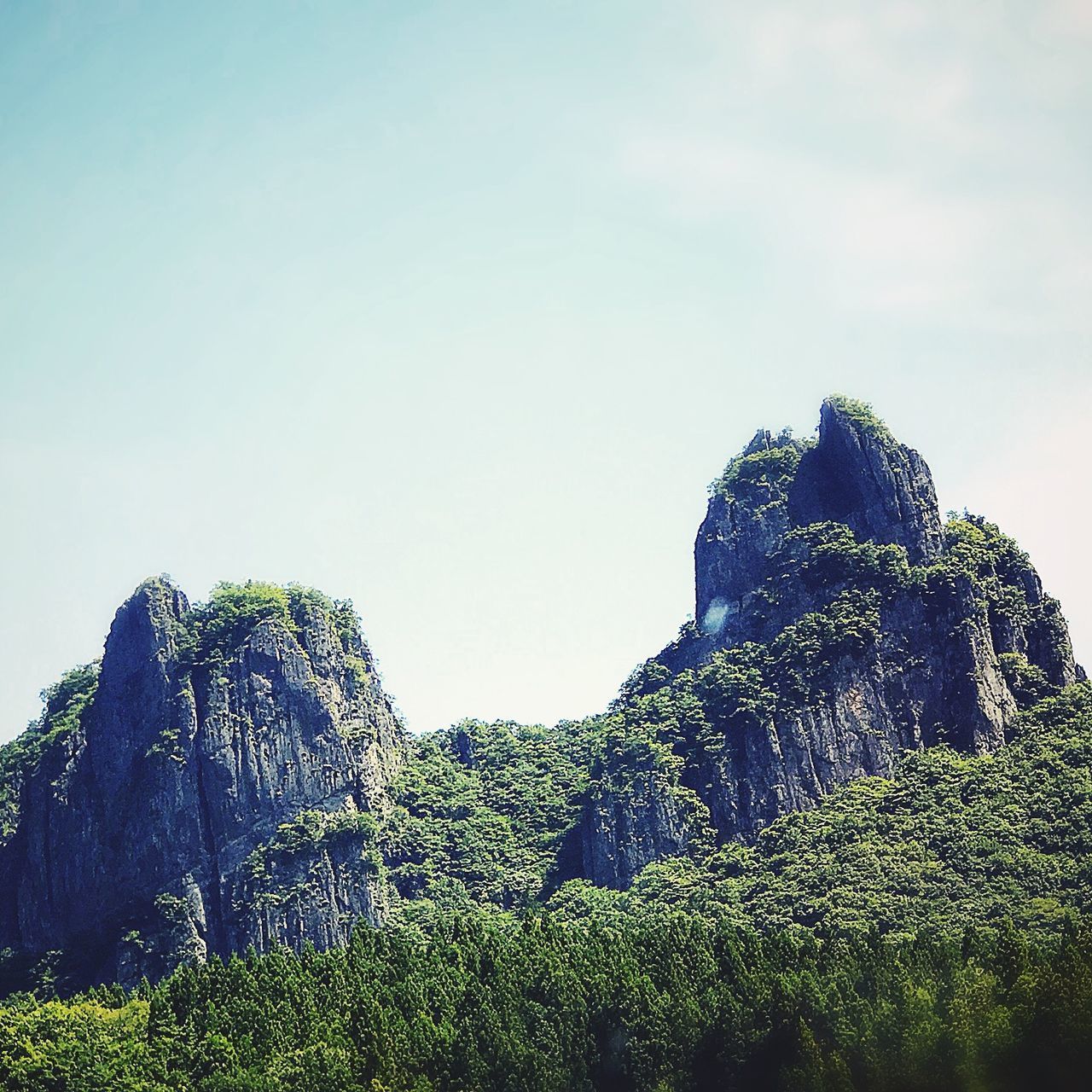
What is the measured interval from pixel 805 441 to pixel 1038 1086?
5378cm

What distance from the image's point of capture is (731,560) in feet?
362

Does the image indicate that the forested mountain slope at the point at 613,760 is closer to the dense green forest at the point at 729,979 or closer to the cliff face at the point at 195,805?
the cliff face at the point at 195,805

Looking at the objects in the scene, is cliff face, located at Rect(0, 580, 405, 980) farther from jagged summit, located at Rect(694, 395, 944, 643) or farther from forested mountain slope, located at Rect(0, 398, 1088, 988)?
jagged summit, located at Rect(694, 395, 944, 643)

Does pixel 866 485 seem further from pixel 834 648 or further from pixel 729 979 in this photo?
pixel 729 979

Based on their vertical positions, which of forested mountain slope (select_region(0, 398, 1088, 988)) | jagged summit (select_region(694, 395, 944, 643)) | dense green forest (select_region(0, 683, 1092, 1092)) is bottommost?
dense green forest (select_region(0, 683, 1092, 1092))

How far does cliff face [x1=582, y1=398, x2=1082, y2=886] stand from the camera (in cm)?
10081

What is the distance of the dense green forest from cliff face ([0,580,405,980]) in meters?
3.65

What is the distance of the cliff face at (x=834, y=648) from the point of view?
331 ft

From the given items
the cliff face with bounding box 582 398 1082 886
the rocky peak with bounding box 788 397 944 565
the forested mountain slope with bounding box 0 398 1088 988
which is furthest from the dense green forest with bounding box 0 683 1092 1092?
the rocky peak with bounding box 788 397 944 565

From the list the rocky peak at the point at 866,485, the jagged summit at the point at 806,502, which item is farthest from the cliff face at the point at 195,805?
the rocky peak at the point at 866,485

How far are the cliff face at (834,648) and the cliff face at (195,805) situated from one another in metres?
14.1

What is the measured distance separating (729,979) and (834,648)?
30119 mm

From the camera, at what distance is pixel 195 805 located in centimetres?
10356

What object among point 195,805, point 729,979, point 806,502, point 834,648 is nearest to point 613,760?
point 834,648
